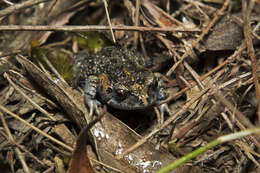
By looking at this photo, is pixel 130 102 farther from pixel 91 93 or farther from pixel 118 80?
pixel 91 93

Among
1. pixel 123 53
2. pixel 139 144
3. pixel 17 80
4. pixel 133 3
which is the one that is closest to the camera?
pixel 139 144

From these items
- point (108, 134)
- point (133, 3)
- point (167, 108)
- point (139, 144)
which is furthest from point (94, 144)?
point (133, 3)

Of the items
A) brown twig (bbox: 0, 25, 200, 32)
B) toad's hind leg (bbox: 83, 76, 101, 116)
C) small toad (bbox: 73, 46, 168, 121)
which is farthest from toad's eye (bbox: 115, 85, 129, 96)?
brown twig (bbox: 0, 25, 200, 32)

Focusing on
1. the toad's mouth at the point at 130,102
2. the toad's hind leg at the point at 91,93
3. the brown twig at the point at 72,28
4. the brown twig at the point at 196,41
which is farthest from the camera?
the brown twig at the point at 196,41

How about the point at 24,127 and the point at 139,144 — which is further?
the point at 24,127

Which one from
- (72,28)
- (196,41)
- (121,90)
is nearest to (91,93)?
(121,90)

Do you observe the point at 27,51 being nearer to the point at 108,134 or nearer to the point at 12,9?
the point at 12,9

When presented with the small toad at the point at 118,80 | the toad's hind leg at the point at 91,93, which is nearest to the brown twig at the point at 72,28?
the small toad at the point at 118,80

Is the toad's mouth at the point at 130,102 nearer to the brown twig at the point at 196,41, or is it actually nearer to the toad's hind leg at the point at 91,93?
the toad's hind leg at the point at 91,93
